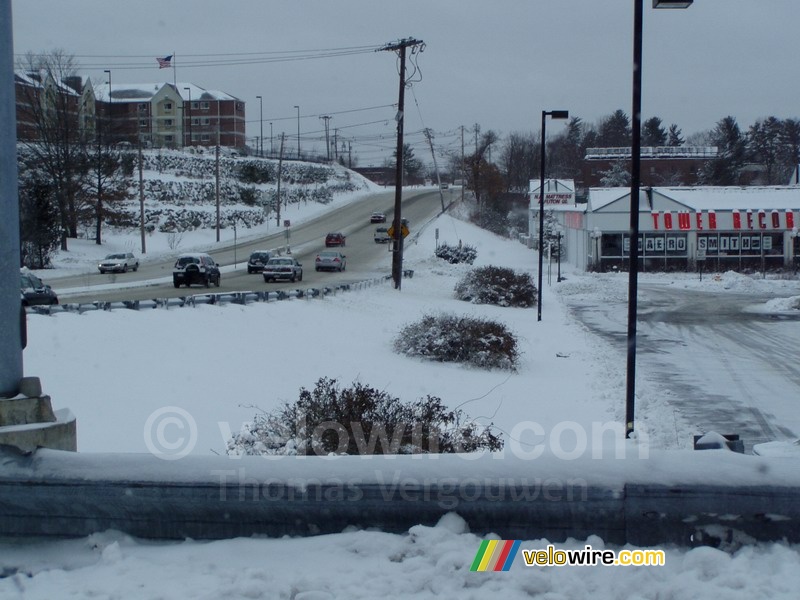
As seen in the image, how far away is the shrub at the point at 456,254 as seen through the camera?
62.4m

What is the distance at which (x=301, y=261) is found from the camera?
6206cm

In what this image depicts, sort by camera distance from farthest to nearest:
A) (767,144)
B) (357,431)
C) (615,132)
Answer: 1. (615,132)
2. (767,144)
3. (357,431)

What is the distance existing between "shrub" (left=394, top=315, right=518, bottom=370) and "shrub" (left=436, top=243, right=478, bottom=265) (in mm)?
38240

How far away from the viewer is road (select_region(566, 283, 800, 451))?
1664 cm

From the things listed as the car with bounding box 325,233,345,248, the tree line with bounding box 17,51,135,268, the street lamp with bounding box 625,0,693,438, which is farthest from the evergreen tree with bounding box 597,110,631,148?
the street lamp with bounding box 625,0,693,438

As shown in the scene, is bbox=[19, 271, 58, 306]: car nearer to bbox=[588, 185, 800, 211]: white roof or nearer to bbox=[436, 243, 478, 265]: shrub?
bbox=[436, 243, 478, 265]: shrub

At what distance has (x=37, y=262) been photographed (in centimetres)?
5056

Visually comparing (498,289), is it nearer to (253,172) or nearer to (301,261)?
(301,261)

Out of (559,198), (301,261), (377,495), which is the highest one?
(559,198)

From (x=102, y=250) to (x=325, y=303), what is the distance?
36056 millimetres

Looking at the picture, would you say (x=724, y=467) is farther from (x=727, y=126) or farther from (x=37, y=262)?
(x=727, y=126)

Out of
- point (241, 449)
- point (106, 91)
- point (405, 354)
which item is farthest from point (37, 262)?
point (106, 91)

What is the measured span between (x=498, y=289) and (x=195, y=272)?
14422 millimetres

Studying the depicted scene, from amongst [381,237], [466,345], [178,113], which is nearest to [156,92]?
[178,113]
